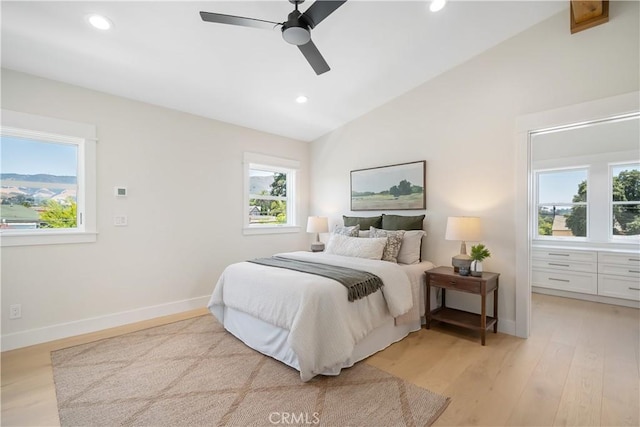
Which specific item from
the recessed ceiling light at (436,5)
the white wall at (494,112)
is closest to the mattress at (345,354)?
the white wall at (494,112)

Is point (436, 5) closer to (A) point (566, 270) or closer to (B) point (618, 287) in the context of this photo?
(A) point (566, 270)

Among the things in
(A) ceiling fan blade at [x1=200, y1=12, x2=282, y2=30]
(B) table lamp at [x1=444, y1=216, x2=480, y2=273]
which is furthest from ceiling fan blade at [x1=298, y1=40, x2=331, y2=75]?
(B) table lamp at [x1=444, y1=216, x2=480, y2=273]

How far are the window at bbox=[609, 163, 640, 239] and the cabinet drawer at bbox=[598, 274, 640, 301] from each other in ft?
2.36

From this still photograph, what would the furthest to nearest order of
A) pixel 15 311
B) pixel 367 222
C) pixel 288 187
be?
pixel 288 187, pixel 367 222, pixel 15 311

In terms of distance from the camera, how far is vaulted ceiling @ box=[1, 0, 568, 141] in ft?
7.73

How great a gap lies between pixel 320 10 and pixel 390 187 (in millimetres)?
2667

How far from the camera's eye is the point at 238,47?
9.18ft

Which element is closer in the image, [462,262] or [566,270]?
[462,262]

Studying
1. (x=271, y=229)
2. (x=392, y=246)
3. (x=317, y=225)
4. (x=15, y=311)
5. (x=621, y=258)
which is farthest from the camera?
(x=271, y=229)

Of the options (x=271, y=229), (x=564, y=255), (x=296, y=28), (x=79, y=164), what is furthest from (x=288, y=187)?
(x=564, y=255)

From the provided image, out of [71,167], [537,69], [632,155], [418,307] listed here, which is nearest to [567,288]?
[632,155]

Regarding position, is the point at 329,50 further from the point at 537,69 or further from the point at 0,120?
the point at 0,120

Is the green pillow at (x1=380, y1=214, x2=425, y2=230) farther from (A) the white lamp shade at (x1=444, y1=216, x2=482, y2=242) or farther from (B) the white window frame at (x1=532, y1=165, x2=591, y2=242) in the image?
(B) the white window frame at (x1=532, y1=165, x2=591, y2=242)

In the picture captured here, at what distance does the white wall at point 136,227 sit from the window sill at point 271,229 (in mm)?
89
